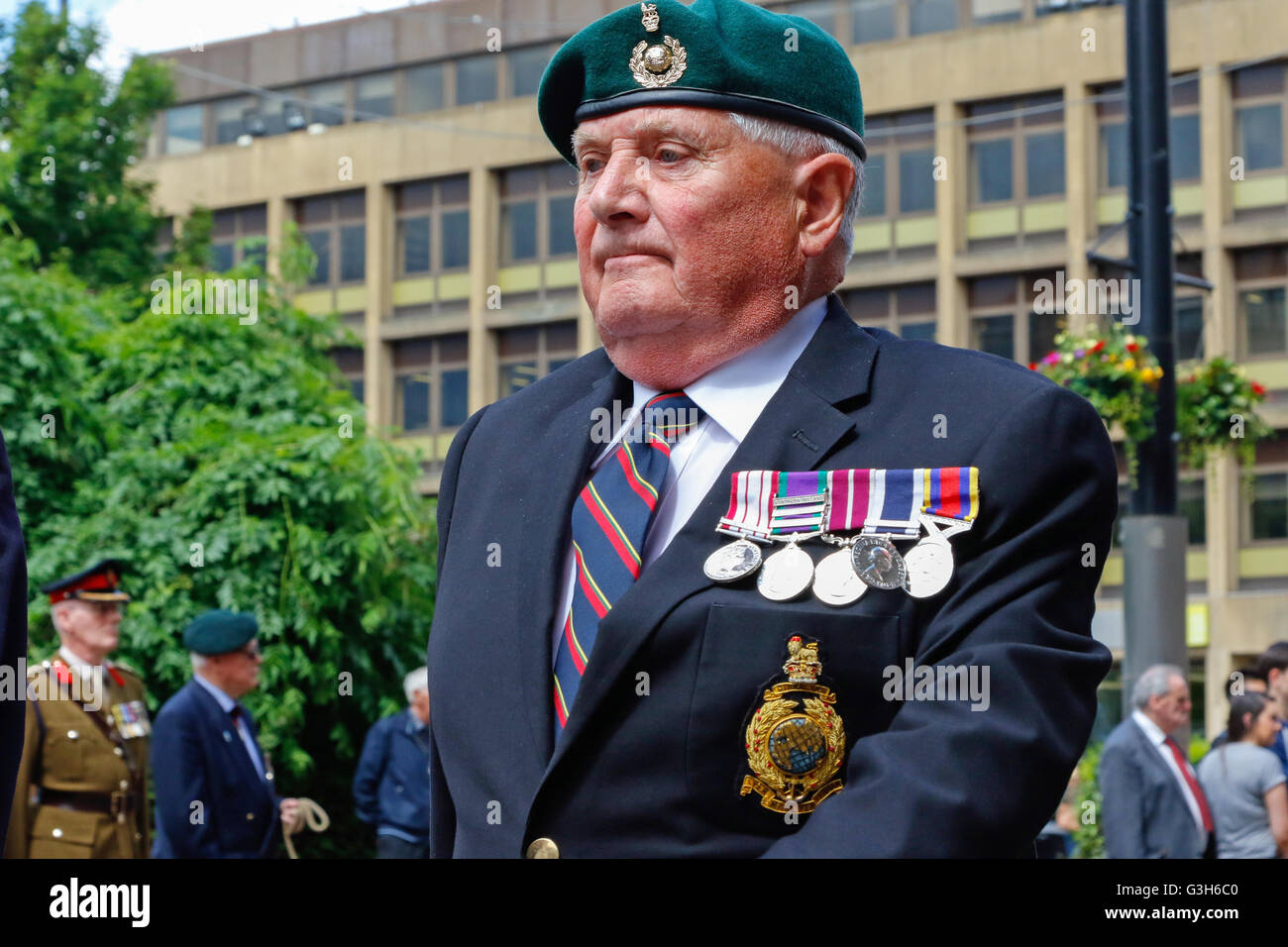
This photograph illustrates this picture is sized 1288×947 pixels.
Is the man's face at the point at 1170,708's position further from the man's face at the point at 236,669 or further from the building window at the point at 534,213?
the building window at the point at 534,213

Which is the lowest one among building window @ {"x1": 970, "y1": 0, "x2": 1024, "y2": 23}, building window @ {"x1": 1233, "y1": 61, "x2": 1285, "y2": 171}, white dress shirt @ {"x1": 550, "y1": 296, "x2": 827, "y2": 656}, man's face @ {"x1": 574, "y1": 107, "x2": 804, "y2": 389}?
white dress shirt @ {"x1": 550, "y1": 296, "x2": 827, "y2": 656}

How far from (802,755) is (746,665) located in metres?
0.10

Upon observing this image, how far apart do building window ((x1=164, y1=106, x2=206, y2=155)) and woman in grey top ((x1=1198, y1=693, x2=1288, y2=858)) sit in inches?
1303

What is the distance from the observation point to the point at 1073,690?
1732 mm

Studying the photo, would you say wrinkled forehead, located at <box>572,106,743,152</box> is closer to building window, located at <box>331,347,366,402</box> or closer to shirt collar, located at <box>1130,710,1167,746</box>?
shirt collar, located at <box>1130,710,1167,746</box>

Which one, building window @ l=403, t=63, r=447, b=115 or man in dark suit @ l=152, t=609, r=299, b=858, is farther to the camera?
building window @ l=403, t=63, r=447, b=115

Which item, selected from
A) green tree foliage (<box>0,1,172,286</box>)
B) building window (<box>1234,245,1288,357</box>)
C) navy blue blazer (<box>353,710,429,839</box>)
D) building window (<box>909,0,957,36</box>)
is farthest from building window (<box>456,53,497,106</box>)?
navy blue blazer (<box>353,710,429,839</box>)

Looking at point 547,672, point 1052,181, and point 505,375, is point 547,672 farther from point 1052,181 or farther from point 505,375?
point 505,375

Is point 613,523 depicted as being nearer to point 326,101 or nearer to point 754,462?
point 754,462

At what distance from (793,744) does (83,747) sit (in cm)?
585

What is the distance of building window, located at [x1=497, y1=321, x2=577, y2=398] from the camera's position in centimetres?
3247

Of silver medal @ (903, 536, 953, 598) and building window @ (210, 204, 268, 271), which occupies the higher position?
building window @ (210, 204, 268, 271)
